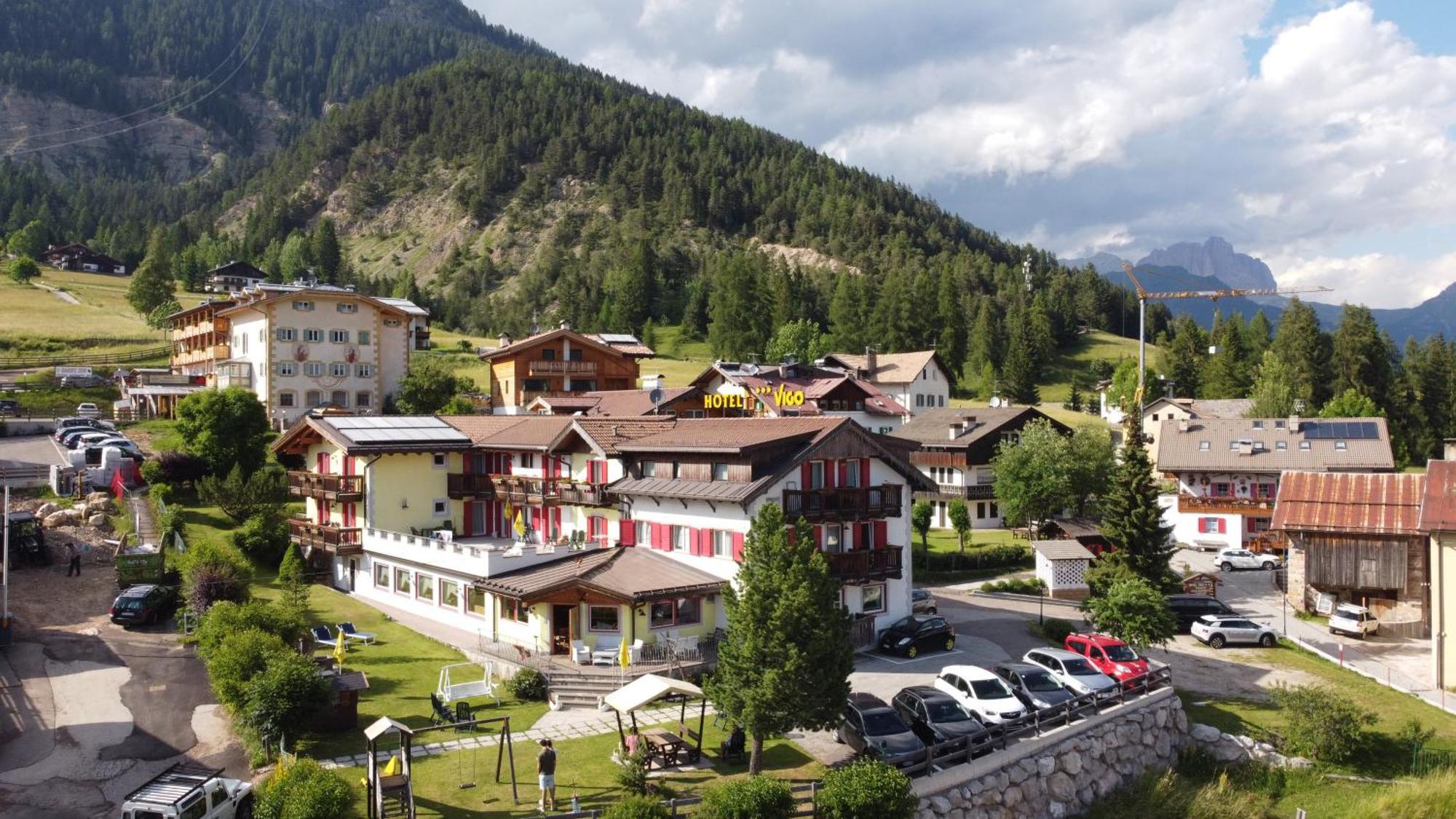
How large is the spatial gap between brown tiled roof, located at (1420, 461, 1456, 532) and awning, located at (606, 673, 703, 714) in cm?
3043

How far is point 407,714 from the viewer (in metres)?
29.3

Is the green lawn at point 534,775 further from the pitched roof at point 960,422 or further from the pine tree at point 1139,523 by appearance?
the pitched roof at point 960,422

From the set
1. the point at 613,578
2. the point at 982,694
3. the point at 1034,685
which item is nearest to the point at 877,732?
the point at 982,694

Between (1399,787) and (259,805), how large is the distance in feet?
104

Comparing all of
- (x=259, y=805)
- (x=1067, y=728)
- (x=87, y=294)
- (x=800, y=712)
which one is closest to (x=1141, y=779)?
(x=1067, y=728)

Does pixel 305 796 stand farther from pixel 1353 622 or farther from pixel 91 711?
pixel 1353 622

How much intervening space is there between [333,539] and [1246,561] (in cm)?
4978

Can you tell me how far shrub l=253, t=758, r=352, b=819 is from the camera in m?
20.6

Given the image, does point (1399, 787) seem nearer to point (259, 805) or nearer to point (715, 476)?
point (715, 476)

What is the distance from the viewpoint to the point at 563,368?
3174 inches

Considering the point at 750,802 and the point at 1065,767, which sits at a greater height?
the point at 750,802

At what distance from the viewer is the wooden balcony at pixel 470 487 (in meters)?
49.9

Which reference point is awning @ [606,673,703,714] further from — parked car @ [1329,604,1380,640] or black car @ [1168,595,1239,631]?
parked car @ [1329,604,1380,640]

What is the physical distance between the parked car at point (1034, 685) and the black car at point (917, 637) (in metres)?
4.30
